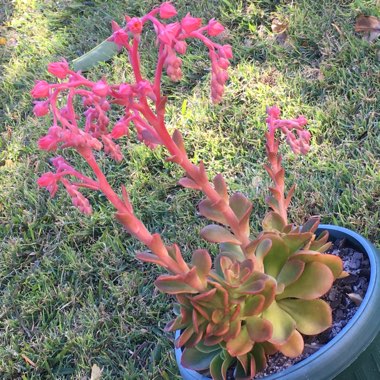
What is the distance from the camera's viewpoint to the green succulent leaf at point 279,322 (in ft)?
4.63

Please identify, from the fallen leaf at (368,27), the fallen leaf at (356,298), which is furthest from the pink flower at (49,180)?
the fallen leaf at (368,27)

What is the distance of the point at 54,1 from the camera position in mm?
3928

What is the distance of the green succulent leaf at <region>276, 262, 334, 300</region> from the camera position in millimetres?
1448

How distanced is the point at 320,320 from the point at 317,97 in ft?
4.28

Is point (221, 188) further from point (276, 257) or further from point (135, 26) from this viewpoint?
point (135, 26)

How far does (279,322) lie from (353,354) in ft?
0.59

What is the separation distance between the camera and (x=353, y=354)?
1378mm

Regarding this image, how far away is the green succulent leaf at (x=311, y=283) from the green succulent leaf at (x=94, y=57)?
207 cm

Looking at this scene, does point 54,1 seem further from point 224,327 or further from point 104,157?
point 224,327

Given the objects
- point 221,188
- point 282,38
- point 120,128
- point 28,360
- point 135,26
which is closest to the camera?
point 135,26

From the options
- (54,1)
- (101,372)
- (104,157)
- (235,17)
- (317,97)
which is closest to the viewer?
(101,372)

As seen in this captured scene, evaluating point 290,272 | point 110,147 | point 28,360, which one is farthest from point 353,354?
point 28,360

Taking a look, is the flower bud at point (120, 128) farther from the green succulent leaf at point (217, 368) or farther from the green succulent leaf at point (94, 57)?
the green succulent leaf at point (94, 57)

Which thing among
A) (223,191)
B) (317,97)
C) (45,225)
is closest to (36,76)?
(45,225)
